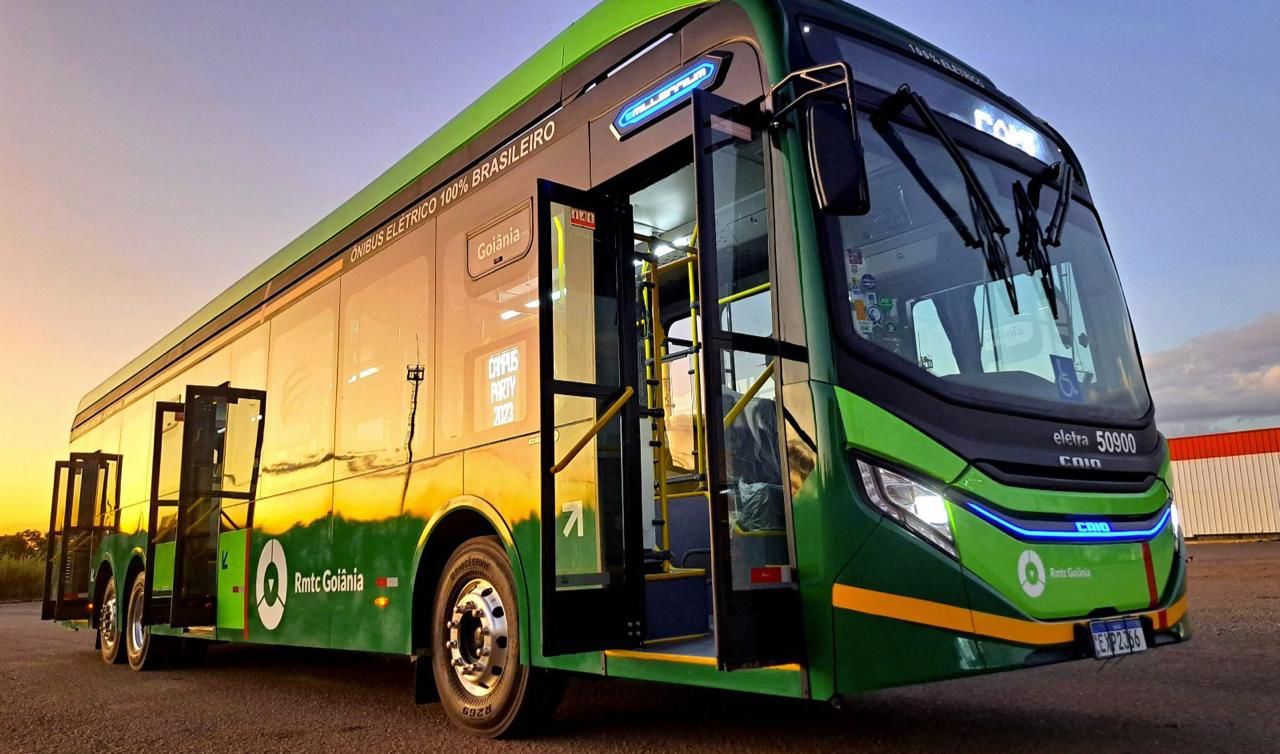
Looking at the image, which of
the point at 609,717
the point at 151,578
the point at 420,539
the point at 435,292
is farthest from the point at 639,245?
the point at 151,578

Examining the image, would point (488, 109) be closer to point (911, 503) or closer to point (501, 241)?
point (501, 241)

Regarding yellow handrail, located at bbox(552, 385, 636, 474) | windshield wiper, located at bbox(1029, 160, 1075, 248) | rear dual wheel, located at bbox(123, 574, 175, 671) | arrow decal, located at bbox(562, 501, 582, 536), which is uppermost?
windshield wiper, located at bbox(1029, 160, 1075, 248)

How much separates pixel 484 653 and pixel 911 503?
252cm

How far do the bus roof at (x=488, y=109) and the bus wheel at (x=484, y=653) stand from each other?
2481 millimetres

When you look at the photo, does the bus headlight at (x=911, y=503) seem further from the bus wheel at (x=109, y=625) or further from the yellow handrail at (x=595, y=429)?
the bus wheel at (x=109, y=625)

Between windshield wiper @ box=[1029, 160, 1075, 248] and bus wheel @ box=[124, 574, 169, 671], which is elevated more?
windshield wiper @ box=[1029, 160, 1075, 248]

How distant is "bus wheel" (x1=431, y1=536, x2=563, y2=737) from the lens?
4.79m

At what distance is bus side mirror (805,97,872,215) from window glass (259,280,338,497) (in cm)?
432

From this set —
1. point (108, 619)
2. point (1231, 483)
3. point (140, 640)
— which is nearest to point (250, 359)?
point (140, 640)

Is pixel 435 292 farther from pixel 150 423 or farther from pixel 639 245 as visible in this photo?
pixel 150 423

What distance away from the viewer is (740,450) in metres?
4.18

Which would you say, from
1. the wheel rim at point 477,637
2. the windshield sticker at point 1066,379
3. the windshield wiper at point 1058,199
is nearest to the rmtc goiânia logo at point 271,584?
the wheel rim at point 477,637

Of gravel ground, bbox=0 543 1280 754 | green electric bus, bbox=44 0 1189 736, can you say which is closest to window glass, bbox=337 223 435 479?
green electric bus, bbox=44 0 1189 736

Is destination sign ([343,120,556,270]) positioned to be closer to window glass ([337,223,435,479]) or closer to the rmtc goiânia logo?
window glass ([337,223,435,479])
